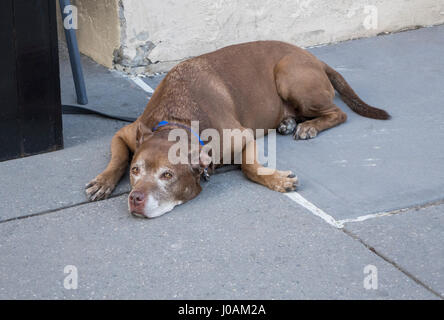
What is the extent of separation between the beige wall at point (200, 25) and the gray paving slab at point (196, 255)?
8.15 ft

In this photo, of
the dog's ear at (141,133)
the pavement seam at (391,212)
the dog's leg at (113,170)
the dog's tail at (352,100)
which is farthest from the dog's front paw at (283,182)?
the dog's tail at (352,100)

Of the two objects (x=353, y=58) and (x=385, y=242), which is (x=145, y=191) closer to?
(x=385, y=242)

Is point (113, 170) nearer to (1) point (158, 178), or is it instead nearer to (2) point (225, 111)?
(1) point (158, 178)

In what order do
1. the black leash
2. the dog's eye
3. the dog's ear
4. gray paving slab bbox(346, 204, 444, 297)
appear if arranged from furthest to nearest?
the black leash, the dog's ear, the dog's eye, gray paving slab bbox(346, 204, 444, 297)

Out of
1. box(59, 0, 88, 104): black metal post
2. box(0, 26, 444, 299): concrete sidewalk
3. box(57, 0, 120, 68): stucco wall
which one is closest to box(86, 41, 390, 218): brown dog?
box(0, 26, 444, 299): concrete sidewalk

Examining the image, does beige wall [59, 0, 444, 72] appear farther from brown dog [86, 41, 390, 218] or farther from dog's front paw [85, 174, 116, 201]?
dog's front paw [85, 174, 116, 201]

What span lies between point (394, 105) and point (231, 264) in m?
2.70

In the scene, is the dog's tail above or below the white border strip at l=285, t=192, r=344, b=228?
above

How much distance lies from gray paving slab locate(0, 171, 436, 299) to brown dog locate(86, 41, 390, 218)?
0.58 feet

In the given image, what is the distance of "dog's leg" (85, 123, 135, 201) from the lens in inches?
161

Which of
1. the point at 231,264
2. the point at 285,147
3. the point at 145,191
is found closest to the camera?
the point at 231,264

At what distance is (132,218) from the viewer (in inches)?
152

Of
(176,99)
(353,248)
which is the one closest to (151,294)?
(353,248)

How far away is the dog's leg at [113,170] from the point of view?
409 centimetres
